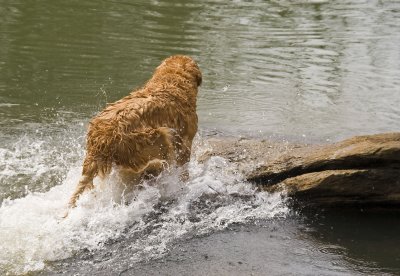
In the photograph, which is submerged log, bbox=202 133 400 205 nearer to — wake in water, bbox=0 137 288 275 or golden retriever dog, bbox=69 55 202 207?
wake in water, bbox=0 137 288 275

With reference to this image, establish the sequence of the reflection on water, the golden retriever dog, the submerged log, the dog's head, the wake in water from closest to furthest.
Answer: the wake in water
the golden retriever dog
the submerged log
the dog's head
the reflection on water

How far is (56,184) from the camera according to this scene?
20.6 ft

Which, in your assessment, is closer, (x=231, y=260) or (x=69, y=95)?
(x=231, y=260)

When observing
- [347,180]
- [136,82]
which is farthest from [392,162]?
[136,82]

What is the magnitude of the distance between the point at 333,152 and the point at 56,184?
2.95 metres

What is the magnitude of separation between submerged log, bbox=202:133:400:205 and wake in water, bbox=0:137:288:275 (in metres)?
0.24

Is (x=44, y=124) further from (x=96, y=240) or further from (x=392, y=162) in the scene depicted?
(x=392, y=162)

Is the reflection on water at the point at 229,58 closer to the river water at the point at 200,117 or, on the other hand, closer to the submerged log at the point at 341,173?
the river water at the point at 200,117

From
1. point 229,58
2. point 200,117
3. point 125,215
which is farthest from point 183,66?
point 229,58

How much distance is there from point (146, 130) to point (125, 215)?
0.83m

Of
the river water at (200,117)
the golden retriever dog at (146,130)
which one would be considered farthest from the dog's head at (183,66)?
the river water at (200,117)

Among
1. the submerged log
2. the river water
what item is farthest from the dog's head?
the submerged log

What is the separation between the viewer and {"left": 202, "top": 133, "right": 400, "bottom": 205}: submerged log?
578 centimetres

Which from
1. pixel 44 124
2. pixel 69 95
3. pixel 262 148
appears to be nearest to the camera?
pixel 262 148
